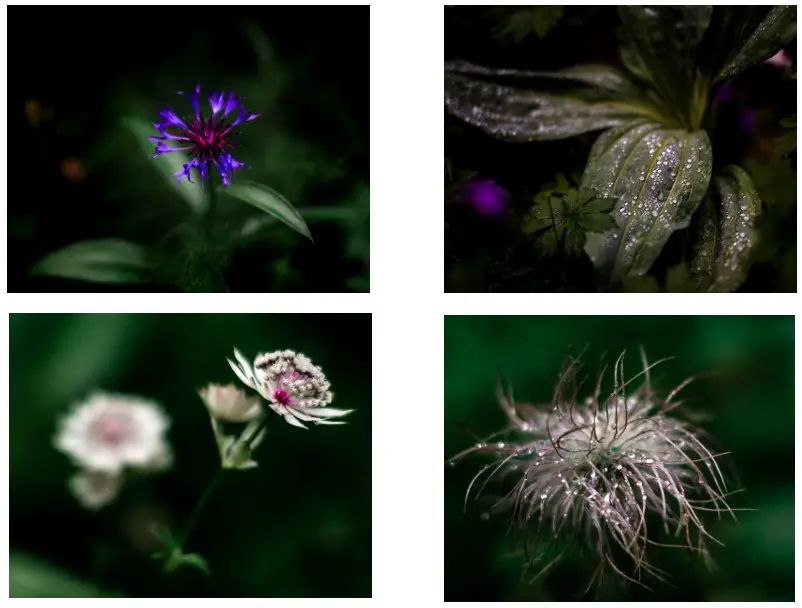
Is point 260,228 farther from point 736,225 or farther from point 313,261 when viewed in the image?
point 736,225

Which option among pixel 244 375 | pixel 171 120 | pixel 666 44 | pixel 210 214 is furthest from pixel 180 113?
pixel 666 44

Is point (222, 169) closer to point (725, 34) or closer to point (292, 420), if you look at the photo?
point (292, 420)

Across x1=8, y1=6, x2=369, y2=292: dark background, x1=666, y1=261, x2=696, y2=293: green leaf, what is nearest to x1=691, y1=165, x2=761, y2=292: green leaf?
x1=666, y1=261, x2=696, y2=293: green leaf

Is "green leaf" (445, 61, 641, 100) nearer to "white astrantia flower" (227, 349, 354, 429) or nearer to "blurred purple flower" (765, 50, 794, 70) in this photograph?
"blurred purple flower" (765, 50, 794, 70)

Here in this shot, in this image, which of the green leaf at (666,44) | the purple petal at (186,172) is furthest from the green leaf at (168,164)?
the green leaf at (666,44)

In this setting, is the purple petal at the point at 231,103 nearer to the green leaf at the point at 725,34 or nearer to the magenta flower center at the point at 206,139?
the magenta flower center at the point at 206,139

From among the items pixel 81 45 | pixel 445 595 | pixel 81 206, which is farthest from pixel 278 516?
pixel 81 45
